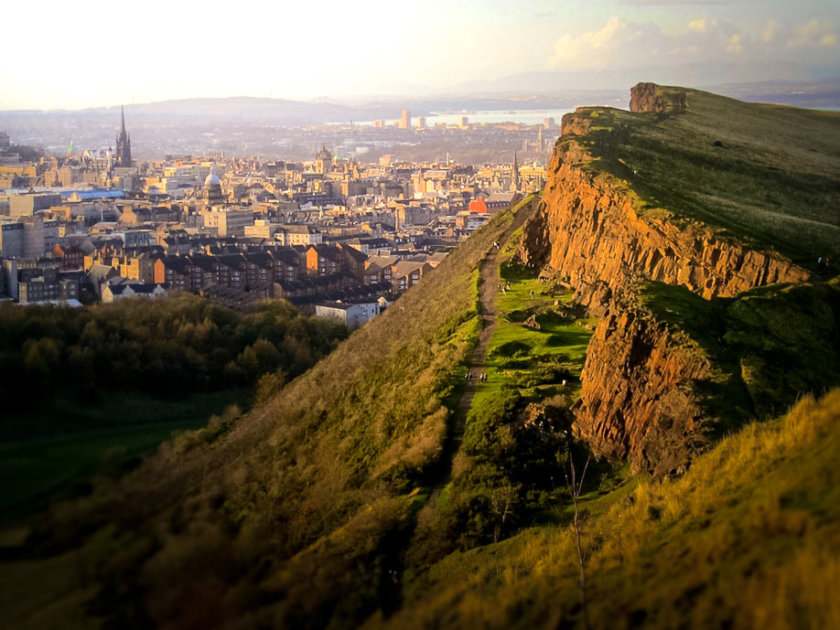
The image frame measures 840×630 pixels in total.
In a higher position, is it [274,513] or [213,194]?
[274,513]

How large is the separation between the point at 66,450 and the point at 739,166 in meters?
16.8

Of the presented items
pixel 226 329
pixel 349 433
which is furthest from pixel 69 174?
pixel 349 433

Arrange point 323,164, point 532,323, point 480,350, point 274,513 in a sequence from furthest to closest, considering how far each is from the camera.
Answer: point 323,164 → point 532,323 → point 480,350 → point 274,513

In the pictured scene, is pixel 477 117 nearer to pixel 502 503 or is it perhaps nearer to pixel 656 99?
pixel 656 99

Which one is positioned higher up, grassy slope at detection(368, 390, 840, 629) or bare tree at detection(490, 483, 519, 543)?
grassy slope at detection(368, 390, 840, 629)

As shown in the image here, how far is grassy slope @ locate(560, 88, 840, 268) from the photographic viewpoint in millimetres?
13867

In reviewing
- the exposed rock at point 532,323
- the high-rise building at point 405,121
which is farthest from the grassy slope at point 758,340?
the high-rise building at point 405,121

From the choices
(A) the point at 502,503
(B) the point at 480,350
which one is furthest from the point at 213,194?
(A) the point at 502,503

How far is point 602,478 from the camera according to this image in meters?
7.24

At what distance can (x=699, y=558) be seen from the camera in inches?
171

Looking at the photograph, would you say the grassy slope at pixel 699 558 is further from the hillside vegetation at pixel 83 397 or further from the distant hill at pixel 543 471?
the hillside vegetation at pixel 83 397

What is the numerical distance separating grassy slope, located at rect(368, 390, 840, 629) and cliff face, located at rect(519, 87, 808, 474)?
30.9 inches

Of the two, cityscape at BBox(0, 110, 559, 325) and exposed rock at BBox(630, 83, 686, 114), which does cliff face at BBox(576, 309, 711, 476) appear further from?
exposed rock at BBox(630, 83, 686, 114)

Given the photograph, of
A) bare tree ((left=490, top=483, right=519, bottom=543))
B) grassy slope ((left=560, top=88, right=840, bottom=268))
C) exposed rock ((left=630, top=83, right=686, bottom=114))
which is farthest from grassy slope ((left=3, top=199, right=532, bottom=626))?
exposed rock ((left=630, top=83, right=686, bottom=114))
